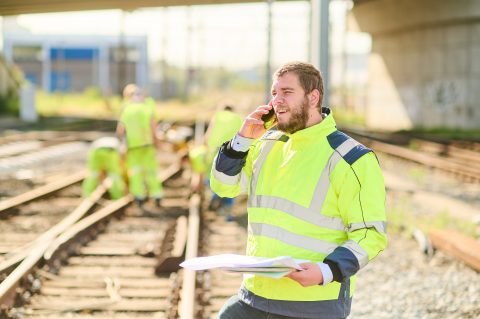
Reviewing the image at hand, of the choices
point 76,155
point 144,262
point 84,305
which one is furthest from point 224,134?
point 76,155

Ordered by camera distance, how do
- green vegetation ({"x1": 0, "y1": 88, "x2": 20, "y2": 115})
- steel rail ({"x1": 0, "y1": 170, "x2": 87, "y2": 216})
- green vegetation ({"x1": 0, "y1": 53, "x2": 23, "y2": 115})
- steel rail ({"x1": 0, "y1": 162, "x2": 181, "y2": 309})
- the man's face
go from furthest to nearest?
green vegetation ({"x1": 0, "y1": 53, "x2": 23, "y2": 115}) < green vegetation ({"x1": 0, "y1": 88, "x2": 20, "y2": 115}) < steel rail ({"x1": 0, "y1": 170, "x2": 87, "y2": 216}) < steel rail ({"x1": 0, "y1": 162, "x2": 181, "y2": 309}) < the man's face

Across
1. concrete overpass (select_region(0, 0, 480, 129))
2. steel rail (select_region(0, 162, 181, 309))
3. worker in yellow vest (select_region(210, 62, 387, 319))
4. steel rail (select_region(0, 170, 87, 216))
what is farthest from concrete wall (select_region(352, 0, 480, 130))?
worker in yellow vest (select_region(210, 62, 387, 319))

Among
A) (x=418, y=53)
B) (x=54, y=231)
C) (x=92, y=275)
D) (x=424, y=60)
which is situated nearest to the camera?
(x=92, y=275)

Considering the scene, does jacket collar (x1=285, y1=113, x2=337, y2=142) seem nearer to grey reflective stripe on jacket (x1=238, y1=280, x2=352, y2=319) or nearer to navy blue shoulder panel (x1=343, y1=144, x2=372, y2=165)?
navy blue shoulder panel (x1=343, y1=144, x2=372, y2=165)

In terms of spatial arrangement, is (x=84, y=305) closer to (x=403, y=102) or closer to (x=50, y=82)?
(x=403, y=102)

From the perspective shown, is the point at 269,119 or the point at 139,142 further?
the point at 139,142

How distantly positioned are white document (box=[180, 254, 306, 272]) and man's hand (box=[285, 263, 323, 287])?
28 mm

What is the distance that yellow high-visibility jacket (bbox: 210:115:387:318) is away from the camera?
279 cm

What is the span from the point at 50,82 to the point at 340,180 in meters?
89.5

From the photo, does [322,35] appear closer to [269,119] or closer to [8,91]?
[269,119]

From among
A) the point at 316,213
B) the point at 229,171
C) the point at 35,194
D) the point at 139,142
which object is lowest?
the point at 35,194

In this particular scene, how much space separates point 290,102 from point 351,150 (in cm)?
30

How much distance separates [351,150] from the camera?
9.41 ft

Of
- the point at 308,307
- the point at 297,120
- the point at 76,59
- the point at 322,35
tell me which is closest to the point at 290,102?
the point at 297,120
